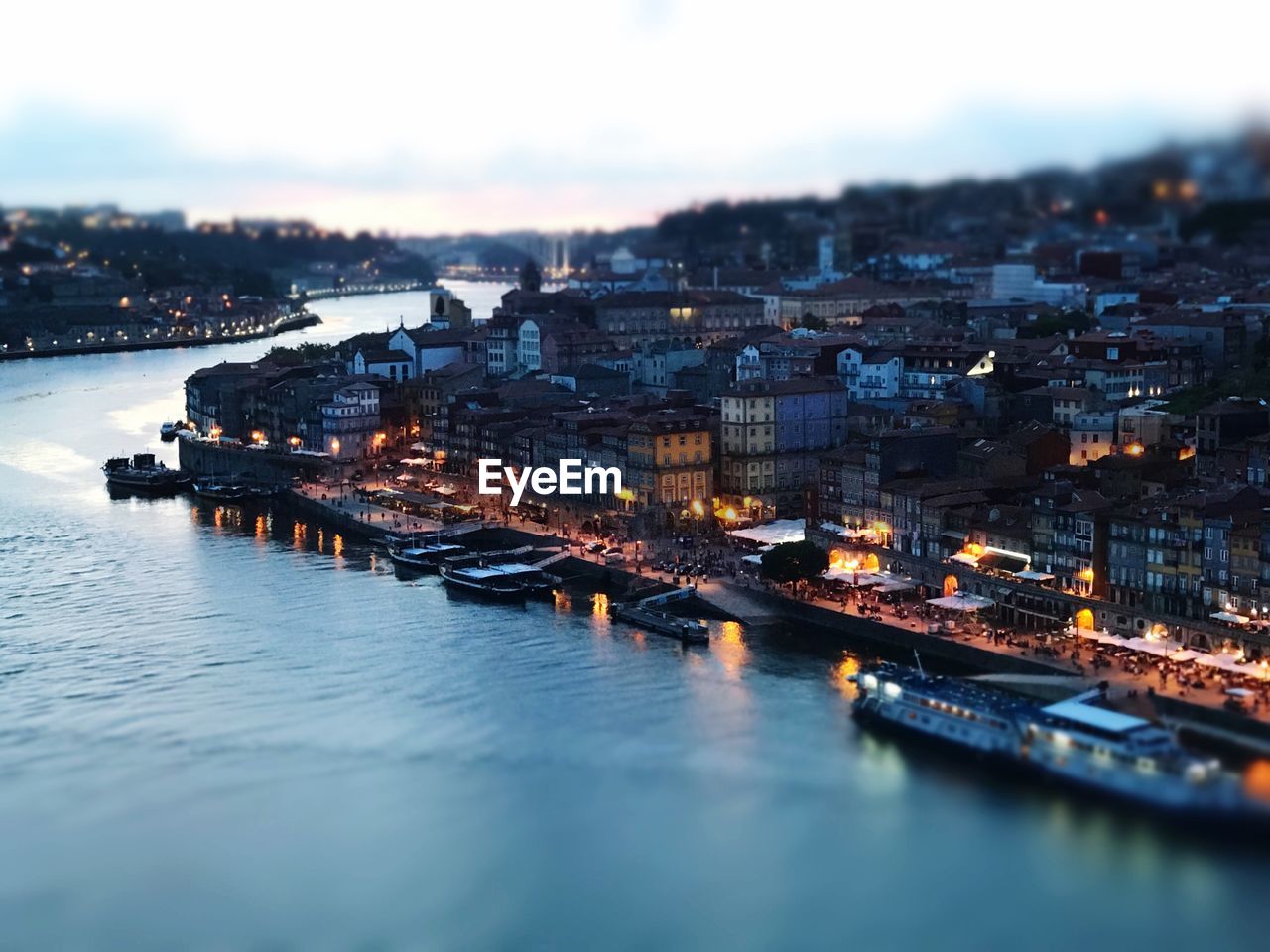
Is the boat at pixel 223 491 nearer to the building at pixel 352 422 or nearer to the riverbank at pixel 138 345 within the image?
the building at pixel 352 422

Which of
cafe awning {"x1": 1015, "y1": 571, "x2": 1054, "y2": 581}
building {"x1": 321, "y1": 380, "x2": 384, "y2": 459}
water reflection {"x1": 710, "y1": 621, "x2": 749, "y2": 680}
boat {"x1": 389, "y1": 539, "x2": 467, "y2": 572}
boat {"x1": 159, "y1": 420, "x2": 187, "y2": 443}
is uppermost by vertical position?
building {"x1": 321, "y1": 380, "x2": 384, "y2": 459}

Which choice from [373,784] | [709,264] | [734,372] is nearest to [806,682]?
[373,784]

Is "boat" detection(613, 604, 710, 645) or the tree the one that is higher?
the tree

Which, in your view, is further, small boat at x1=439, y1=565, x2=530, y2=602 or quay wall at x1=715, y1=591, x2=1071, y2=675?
small boat at x1=439, y1=565, x2=530, y2=602

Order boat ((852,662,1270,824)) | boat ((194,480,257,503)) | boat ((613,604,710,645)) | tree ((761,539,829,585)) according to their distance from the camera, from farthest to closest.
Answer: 1. boat ((194,480,257,503))
2. tree ((761,539,829,585))
3. boat ((613,604,710,645))
4. boat ((852,662,1270,824))

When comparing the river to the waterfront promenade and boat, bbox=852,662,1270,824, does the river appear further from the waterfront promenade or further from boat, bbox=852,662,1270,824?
the waterfront promenade

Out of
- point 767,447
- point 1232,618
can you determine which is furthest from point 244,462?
point 1232,618

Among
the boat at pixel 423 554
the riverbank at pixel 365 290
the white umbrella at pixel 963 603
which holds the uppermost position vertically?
the riverbank at pixel 365 290

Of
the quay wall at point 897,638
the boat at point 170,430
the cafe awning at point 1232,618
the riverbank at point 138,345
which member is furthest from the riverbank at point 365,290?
the cafe awning at point 1232,618

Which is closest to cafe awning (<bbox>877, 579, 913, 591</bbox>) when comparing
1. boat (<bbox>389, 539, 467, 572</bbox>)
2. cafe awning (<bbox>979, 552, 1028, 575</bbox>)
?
cafe awning (<bbox>979, 552, 1028, 575</bbox>)
